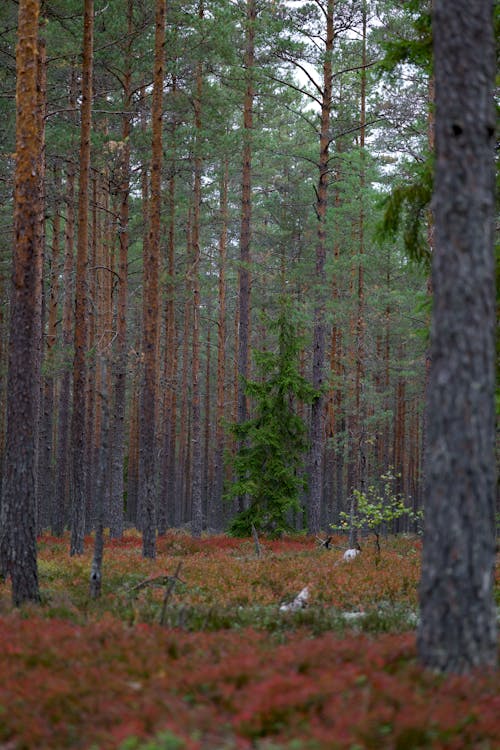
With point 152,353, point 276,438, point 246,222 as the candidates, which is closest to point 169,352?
point 246,222

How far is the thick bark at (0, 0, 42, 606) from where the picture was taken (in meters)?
9.76

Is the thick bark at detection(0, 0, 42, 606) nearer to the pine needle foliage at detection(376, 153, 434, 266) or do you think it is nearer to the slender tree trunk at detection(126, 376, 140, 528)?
the pine needle foliage at detection(376, 153, 434, 266)

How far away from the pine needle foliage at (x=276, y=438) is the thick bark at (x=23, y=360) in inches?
440

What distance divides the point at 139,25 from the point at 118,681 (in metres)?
18.8

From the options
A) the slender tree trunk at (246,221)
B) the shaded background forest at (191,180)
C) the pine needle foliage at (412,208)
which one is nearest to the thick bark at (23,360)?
the shaded background forest at (191,180)

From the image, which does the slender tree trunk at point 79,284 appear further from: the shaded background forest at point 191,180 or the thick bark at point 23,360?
the thick bark at point 23,360

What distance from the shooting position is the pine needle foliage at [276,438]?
20750mm

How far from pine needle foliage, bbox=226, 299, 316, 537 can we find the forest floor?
36.4 feet

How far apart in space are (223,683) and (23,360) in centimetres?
622

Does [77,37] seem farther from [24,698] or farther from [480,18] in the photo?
[24,698]

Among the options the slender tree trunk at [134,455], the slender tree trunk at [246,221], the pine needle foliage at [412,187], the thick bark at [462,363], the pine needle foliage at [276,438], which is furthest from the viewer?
the slender tree trunk at [134,455]

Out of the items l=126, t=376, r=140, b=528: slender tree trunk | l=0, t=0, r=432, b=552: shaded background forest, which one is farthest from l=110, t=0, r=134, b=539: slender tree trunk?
l=126, t=376, r=140, b=528: slender tree trunk

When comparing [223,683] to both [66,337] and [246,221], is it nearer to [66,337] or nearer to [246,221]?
[66,337]

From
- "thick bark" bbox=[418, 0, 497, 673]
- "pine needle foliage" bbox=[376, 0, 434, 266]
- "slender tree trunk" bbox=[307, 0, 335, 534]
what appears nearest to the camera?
A: "thick bark" bbox=[418, 0, 497, 673]
